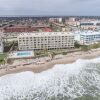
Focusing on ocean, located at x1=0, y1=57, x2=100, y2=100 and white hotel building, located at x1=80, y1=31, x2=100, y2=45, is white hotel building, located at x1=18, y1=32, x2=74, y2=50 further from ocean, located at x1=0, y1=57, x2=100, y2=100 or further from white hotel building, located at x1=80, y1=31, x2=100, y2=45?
ocean, located at x1=0, y1=57, x2=100, y2=100

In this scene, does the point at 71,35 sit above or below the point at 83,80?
above

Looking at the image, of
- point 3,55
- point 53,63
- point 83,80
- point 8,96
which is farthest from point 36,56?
point 8,96

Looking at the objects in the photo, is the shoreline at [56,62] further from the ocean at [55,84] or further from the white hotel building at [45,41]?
the white hotel building at [45,41]

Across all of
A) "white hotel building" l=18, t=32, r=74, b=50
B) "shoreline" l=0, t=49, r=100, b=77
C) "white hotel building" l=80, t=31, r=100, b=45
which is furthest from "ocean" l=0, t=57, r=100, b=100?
"white hotel building" l=80, t=31, r=100, b=45

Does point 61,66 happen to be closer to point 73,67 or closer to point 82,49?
point 73,67

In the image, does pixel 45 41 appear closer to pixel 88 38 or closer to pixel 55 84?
pixel 88 38

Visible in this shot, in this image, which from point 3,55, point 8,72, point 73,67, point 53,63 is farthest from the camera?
point 3,55
